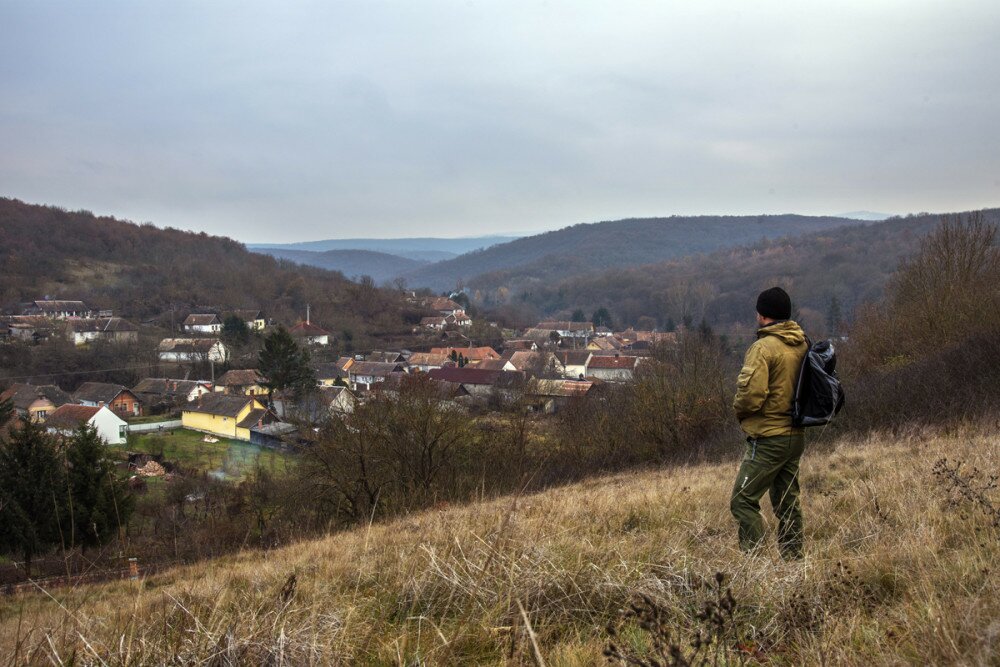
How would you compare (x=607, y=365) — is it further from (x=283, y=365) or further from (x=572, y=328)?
(x=572, y=328)

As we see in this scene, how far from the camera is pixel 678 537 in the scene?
356cm

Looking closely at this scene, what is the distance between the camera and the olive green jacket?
351cm

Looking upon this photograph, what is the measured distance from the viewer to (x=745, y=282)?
10475 cm

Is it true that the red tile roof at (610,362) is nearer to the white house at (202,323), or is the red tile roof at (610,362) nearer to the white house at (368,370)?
the white house at (368,370)

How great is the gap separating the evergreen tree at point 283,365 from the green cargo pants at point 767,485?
140ft

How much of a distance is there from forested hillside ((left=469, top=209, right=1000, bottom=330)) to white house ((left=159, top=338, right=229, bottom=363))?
49844mm

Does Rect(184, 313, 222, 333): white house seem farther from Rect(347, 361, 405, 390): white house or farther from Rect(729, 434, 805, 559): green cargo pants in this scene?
Rect(729, 434, 805, 559): green cargo pants

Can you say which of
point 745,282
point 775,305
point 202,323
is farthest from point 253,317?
point 745,282

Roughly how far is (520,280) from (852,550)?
15835 centimetres

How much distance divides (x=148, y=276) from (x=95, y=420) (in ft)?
184

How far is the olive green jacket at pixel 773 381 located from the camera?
3.51 metres

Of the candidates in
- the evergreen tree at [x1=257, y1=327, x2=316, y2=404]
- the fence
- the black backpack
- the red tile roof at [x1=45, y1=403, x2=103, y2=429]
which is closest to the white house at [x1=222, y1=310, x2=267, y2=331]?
the evergreen tree at [x1=257, y1=327, x2=316, y2=404]

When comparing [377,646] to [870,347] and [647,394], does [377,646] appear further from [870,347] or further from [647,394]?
[870,347]

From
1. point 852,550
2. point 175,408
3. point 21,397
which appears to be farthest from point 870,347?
point 21,397
